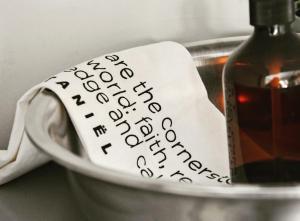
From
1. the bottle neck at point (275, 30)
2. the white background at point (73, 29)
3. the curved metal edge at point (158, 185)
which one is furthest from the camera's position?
the white background at point (73, 29)

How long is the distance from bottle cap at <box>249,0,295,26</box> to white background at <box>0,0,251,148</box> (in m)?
0.15

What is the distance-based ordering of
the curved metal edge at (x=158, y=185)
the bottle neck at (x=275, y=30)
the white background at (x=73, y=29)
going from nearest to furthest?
the curved metal edge at (x=158, y=185), the bottle neck at (x=275, y=30), the white background at (x=73, y=29)

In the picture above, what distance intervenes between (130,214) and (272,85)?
12 cm

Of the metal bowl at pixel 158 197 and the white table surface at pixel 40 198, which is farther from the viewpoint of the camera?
the white table surface at pixel 40 198

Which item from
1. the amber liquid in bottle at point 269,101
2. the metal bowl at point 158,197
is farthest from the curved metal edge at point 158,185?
the amber liquid in bottle at point 269,101

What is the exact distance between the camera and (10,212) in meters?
0.36

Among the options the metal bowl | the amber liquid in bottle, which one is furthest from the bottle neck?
the metal bowl

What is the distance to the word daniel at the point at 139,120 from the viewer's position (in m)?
0.36

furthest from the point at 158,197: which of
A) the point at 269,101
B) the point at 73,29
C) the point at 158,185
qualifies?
the point at 73,29

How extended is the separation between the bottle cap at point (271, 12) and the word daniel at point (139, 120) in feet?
0.33

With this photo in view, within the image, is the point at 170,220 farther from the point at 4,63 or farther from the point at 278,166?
the point at 4,63

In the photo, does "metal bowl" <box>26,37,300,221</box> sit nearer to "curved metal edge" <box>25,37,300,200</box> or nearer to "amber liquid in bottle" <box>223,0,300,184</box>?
"curved metal edge" <box>25,37,300,200</box>

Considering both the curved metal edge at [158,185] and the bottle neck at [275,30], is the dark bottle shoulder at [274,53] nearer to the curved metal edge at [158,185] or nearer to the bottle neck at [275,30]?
the bottle neck at [275,30]

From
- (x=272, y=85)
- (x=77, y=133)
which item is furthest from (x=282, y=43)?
(x=77, y=133)
